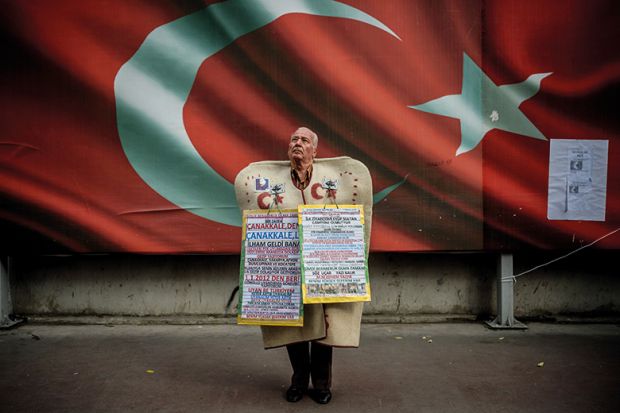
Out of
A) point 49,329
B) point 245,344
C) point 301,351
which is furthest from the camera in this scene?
point 49,329

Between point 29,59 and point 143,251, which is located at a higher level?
point 29,59

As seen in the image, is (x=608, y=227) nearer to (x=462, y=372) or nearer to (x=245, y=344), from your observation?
(x=462, y=372)

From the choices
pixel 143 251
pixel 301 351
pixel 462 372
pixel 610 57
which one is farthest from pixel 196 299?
pixel 610 57

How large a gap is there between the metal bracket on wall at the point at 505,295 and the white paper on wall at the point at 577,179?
574mm

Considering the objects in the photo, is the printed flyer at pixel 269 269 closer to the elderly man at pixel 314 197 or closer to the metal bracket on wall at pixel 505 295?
the elderly man at pixel 314 197

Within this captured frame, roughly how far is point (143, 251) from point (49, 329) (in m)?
1.20

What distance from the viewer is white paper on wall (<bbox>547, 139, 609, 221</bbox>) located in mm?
4672

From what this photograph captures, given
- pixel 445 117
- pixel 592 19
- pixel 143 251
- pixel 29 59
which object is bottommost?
pixel 143 251

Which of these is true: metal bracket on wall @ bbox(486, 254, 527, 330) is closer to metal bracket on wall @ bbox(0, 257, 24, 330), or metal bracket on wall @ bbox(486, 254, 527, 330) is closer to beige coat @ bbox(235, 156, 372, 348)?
beige coat @ bbox(235, 156, 372, 348)

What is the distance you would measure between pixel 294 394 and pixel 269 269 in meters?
0.81

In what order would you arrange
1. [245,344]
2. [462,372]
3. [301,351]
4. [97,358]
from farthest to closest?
[245,344], [97,358], [462,372], [301,351]

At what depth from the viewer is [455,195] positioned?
472 centimetres

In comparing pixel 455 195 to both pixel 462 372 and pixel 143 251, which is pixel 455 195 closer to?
pixel 462 372

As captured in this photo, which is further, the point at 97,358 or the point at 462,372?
the point at 97,358
